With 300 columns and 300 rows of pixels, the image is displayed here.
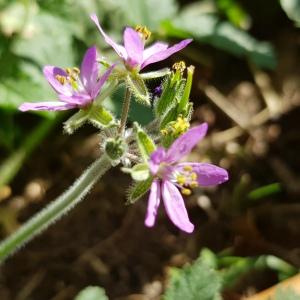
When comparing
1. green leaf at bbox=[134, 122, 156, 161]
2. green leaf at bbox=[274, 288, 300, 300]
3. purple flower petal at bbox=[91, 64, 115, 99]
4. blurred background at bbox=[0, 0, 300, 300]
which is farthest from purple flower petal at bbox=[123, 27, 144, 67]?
green leaf at bbox=[274, 288, 300, 300]

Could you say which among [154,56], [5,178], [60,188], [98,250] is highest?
[154,56]

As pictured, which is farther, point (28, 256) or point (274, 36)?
point (274, 36)

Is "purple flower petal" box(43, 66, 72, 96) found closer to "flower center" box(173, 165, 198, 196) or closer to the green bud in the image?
the green bud

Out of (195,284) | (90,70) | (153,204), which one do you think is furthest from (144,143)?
(195,284)

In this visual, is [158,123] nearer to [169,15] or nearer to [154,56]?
[154,56]

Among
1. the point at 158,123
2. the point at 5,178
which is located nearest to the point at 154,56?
the point at 158,123

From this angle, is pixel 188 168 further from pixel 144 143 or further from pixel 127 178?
pixel 127 178
